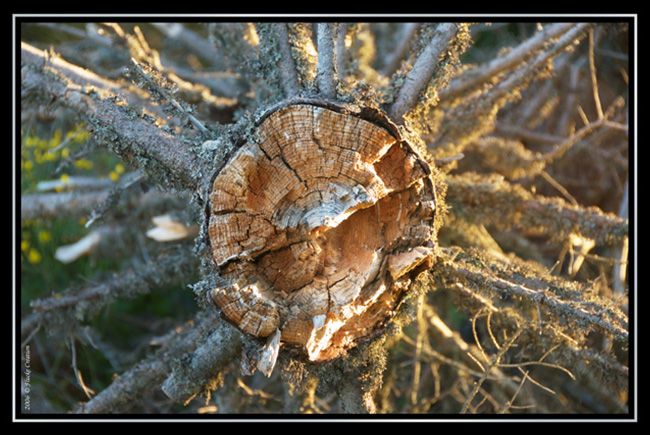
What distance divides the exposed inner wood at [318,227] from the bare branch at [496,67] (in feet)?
3.36

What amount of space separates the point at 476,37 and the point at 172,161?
3.06 meters

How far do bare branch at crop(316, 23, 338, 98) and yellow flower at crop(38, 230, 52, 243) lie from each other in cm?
213

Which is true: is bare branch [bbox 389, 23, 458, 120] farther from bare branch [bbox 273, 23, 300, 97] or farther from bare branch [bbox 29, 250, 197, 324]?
bare branch [bbox 29, 250, 197, 324]

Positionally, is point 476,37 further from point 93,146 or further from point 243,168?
point 243,168

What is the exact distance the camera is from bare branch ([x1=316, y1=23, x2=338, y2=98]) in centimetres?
187

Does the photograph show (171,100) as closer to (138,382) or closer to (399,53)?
(138,382)

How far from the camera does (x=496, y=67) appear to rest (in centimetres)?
280

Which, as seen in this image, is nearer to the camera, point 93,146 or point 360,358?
point 360,358

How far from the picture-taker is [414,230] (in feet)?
6.20

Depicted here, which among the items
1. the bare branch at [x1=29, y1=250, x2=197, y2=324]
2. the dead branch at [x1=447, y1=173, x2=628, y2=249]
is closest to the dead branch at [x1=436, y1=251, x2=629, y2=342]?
the dead branch at [x1=447, y1=173, x2=628, y2=249]

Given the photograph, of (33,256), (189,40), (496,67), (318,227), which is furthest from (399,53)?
(33,256)

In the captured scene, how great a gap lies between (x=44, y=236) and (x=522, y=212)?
2.32 m

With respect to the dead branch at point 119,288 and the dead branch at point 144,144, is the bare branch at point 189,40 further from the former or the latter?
the dead branch at point 144,144
